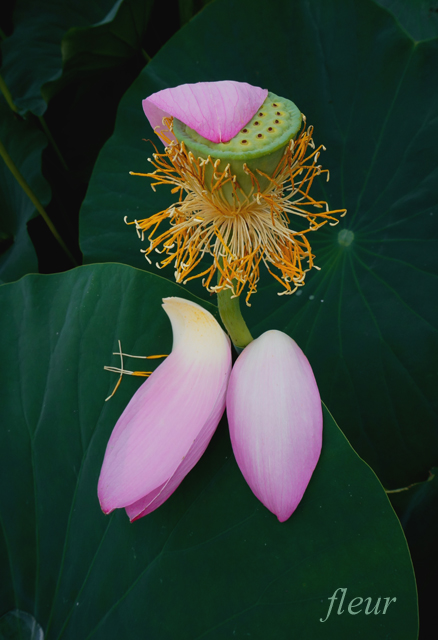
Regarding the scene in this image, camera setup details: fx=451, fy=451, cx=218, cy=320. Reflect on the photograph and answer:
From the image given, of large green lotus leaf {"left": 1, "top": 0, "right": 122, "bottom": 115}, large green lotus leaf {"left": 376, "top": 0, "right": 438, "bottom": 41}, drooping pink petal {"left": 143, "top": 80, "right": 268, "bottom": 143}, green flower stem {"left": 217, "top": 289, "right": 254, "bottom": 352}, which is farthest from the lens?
large green lotus leaf {"left": 1, "top": 0, "right": 122, "bottom": 115}

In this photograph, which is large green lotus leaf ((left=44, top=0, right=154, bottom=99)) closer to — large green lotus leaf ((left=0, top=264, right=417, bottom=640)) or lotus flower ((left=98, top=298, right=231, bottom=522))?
large green lotus leaf ((left=0, top=264, right=417, bottom=640))

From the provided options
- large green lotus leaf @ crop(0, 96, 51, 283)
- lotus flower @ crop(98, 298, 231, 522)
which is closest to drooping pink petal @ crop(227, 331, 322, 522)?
lotus flower @ crop(98, 298, 231, 522)

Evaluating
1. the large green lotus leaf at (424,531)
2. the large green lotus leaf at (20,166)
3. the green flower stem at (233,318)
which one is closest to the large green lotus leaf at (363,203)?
the large green lotus leaf at (424,531)

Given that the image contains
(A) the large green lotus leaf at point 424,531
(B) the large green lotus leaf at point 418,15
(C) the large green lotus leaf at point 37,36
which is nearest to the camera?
(A) the large green lotus leaf at point 424,531

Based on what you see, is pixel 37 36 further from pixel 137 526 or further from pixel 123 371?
pixel 137 526

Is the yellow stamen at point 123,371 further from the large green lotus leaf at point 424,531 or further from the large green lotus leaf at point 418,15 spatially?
the large green lotus leaf at point 418,15

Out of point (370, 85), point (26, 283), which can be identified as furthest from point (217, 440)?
point (370, 85)
